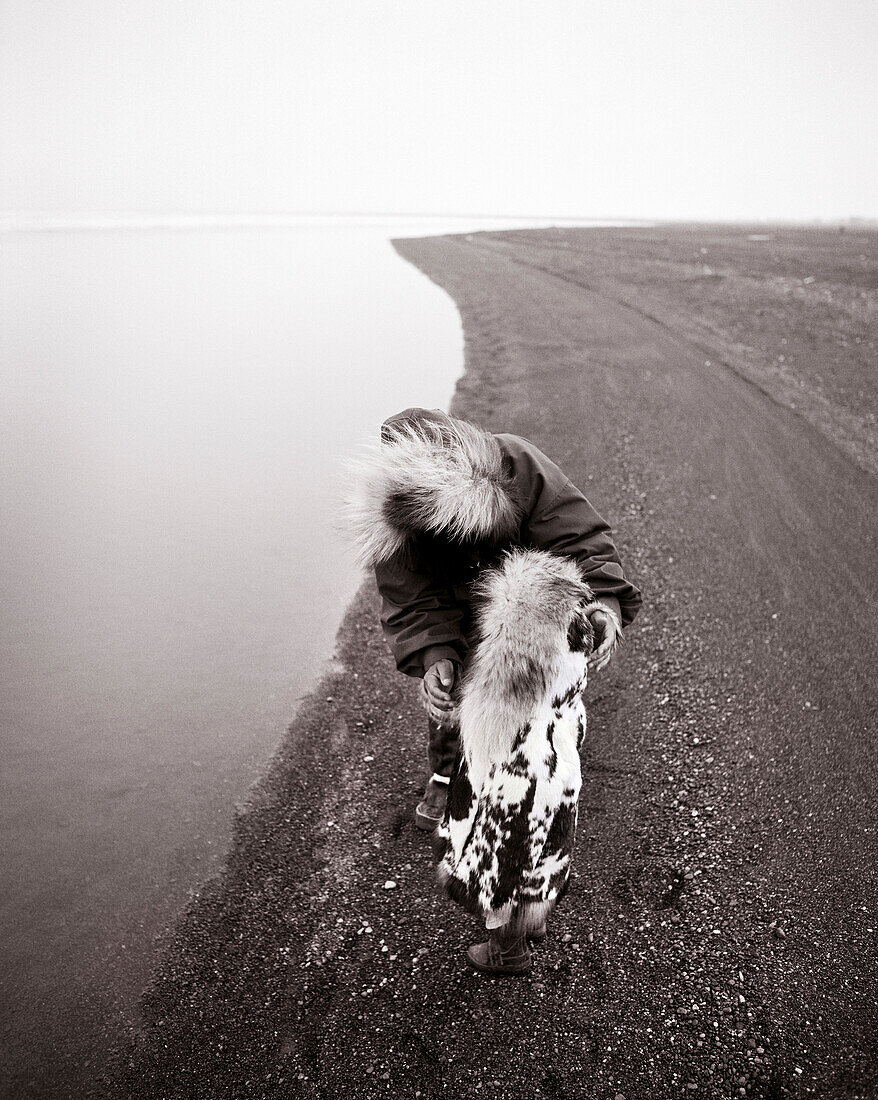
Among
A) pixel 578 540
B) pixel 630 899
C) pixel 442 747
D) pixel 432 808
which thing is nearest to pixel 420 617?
pixel 578 540

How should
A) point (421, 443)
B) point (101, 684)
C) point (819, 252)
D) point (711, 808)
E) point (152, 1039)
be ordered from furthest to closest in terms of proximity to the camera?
point (819, 252) < point (101, 684) < point (711, 808) < point (152, 1039) < point (421, 443)

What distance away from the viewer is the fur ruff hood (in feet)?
7.00

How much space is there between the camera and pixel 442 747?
316 cm

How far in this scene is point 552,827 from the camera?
238cm

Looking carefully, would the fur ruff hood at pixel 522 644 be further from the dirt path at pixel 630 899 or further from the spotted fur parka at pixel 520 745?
the dirt path at pixel 630 899

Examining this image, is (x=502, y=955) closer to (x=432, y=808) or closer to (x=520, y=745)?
(x=432, y=808)

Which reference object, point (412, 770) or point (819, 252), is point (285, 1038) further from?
point (819, 252)

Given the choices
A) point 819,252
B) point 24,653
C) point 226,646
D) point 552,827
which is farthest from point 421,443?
point 819,252

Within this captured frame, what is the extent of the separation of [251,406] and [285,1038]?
30.2 ft

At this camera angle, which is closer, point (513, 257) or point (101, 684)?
point (101, 684)

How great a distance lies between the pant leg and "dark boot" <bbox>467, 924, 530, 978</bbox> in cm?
72

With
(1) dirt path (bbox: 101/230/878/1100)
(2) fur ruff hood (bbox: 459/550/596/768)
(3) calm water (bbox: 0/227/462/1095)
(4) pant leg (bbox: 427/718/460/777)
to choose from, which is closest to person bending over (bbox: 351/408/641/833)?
(2) fur ruff hood (bbox: 459/550/596/768)

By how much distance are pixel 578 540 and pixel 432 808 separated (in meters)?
1.63

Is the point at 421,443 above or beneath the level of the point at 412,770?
above
